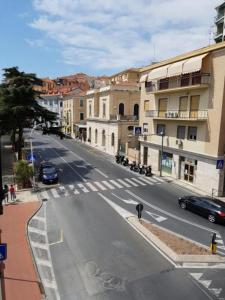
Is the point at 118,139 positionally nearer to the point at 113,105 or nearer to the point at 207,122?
the point at 113,105

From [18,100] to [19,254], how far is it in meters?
20.9

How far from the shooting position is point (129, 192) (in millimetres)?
26453

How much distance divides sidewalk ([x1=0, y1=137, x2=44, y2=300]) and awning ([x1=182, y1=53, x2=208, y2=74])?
1819 centimetres

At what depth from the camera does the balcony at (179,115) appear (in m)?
26.7

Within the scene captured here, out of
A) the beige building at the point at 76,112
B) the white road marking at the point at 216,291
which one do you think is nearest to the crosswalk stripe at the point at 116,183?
the white road marking at the point at 216,291

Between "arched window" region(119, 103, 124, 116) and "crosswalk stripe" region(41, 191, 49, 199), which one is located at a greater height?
"arched window" region(119, 103, 124, 116)

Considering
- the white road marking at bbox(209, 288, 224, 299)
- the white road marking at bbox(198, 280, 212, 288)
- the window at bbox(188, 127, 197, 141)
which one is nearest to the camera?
the white road marking at bbox(209, 288, 224, 299)

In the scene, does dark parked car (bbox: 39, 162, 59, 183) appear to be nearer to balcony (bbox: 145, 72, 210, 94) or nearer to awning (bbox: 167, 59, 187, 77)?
balcony (bbox: 145, 72, 210, 94)

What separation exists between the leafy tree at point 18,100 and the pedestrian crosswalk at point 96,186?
970 cm

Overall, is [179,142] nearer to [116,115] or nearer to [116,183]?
[116,183]

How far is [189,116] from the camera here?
2850 centimetres

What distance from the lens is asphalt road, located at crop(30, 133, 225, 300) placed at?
1188 centimetres

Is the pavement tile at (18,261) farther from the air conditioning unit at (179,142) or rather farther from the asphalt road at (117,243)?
the air conditioning unit at (179,142)

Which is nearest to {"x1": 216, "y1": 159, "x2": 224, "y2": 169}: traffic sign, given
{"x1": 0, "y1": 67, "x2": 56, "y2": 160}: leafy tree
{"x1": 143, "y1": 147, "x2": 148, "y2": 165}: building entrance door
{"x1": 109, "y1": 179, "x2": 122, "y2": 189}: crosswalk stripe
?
{"x1": 109, "y1": 179, "x2": 122, "y2": 189}: crosswalk stripe
